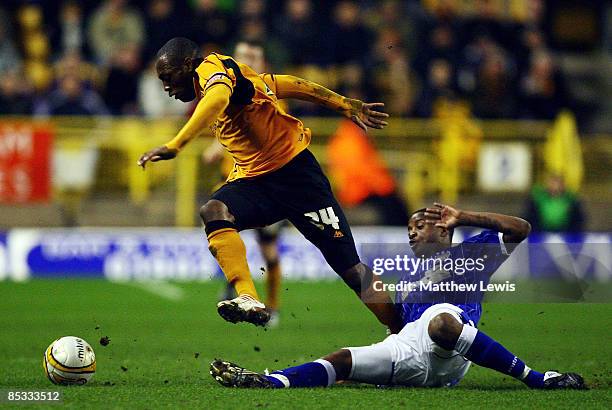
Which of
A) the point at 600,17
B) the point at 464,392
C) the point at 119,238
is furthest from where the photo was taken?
the point at 600,17

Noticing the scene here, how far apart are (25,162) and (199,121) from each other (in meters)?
11.1

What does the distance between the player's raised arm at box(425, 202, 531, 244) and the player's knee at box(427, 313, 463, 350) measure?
1.76 feet

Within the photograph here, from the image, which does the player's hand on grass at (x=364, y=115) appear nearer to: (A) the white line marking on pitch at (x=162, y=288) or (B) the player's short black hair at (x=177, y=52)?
(B) the player's short black hair at (x=177, y=52)

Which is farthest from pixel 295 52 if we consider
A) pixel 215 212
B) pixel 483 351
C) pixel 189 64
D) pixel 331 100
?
pixel 483 351

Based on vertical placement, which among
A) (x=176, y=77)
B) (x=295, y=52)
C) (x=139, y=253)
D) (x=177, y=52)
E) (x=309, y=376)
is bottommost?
(x=309, y=376)

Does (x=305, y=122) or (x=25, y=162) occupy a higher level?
(x=305, y=122)

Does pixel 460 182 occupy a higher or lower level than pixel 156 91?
lower

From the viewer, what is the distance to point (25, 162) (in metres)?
17.4

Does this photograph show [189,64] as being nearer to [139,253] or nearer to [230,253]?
[230,253]

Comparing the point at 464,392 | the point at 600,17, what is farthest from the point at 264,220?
the point at 600,17

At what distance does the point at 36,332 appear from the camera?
10.6m

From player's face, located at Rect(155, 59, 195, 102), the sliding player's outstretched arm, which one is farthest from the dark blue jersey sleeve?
player's face, located at Rect(155, 59, 195, 102)

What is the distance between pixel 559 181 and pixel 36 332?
28.1 ft

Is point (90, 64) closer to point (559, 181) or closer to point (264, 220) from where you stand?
point (559, 181)
